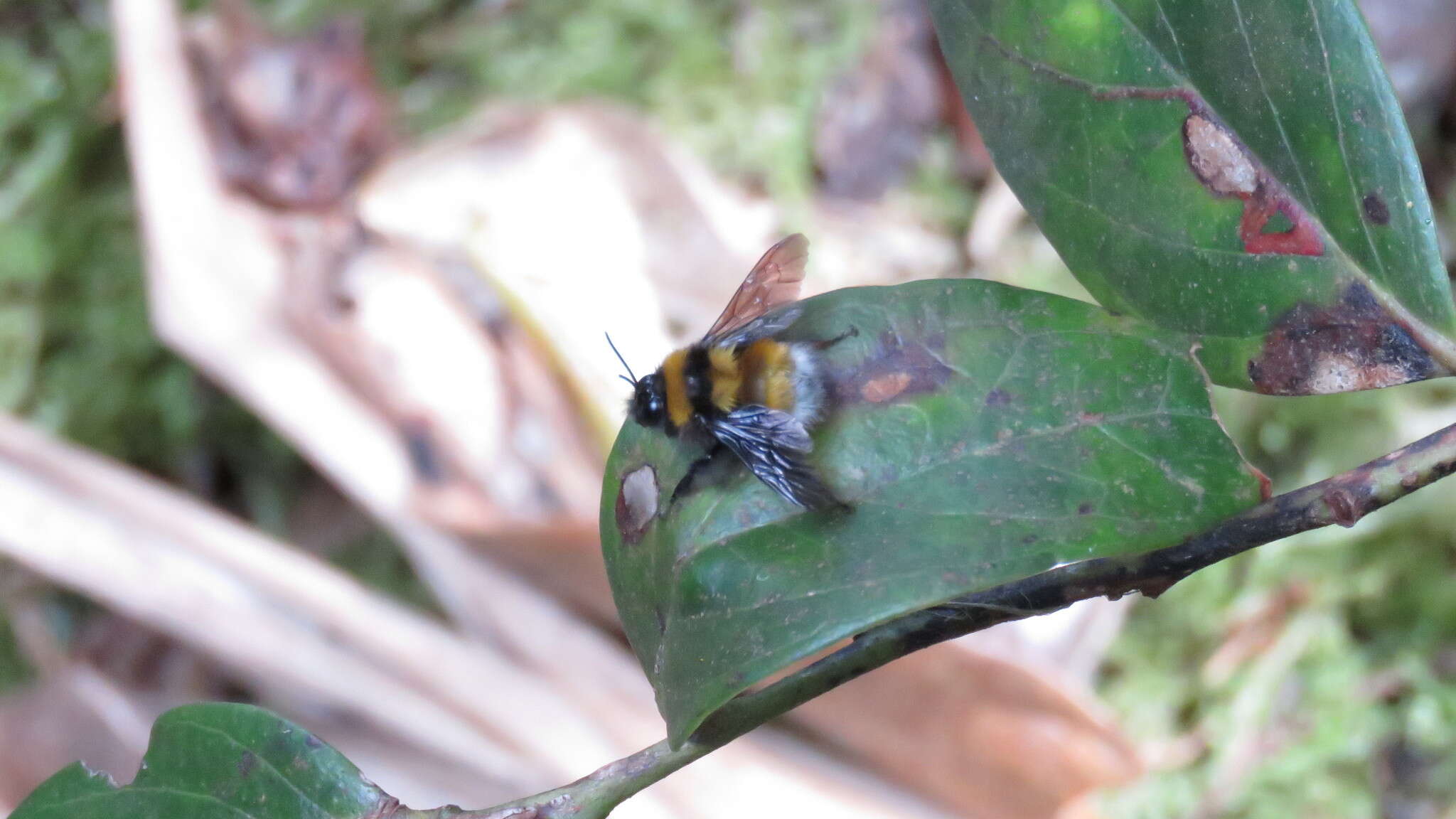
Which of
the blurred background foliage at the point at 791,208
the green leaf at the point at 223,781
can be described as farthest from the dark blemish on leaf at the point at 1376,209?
the blurred background foliage at the point at 791,208

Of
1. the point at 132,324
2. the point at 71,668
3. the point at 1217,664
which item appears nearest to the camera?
the point at 1217,664

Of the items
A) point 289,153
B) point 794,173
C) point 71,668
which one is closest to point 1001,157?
point 794,173

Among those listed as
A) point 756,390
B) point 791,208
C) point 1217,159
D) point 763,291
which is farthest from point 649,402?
point 791,208

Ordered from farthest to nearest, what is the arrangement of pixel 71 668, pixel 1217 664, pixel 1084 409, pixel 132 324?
1. pixel 132 324
2. pixel 71 668
3. pixel 1217 664
4. pixel 1084 409

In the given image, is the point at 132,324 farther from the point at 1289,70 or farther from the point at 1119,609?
the point at 1289,70

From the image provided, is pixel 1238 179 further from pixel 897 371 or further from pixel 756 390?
pixel 756 390

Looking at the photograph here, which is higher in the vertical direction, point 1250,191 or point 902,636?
point 1250,191

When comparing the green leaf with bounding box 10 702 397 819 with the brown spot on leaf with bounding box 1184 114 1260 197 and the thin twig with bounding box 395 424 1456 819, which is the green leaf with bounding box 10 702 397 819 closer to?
the thin twig with bounding box 395 424 1456 819

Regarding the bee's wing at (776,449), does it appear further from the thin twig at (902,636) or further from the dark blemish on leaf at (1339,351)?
the dark blemish on leaf at (1339,351)
